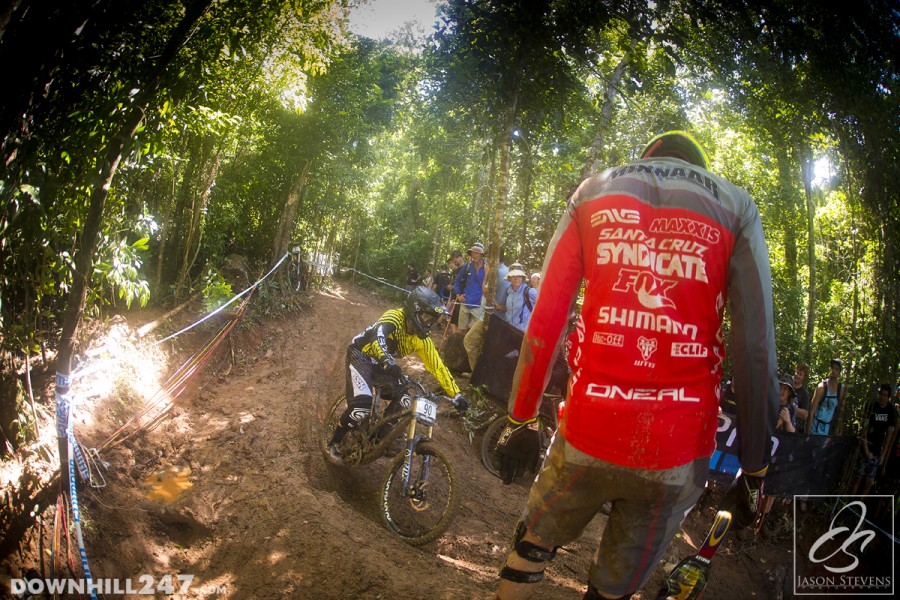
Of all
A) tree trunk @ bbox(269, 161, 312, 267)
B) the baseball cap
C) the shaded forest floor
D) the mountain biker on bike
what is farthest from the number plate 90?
tree trunk @ bbox(269, 161, 312, 267)

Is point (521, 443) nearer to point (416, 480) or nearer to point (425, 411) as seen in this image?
point (425, 411)

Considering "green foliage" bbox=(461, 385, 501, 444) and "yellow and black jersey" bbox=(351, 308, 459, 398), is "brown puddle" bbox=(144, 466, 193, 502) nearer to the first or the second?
"yellow and black jersey" bbox=(351, 308, 459, 398)

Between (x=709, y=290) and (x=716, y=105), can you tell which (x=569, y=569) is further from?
(x=716, y=105)

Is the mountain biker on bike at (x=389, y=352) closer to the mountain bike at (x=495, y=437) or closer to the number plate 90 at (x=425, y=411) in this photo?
the number plate 90 at (x=425, y=411)

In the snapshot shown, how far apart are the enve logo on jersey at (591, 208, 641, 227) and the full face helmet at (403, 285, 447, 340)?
12.9 feet

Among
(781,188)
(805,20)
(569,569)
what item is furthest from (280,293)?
(781,188)

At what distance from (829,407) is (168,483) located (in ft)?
34.5

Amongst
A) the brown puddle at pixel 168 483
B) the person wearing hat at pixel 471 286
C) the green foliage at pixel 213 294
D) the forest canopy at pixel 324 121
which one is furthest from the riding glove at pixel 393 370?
the green foliage at pixel 213 294

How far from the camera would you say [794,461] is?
6895 millimetres

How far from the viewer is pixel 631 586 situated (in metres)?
1.65

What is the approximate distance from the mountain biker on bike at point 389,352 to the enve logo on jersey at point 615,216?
12.9ft

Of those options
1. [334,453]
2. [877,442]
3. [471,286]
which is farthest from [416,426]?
[877,442]

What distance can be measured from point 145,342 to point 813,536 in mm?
10324

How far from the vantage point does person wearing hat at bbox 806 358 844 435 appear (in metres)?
8.59
